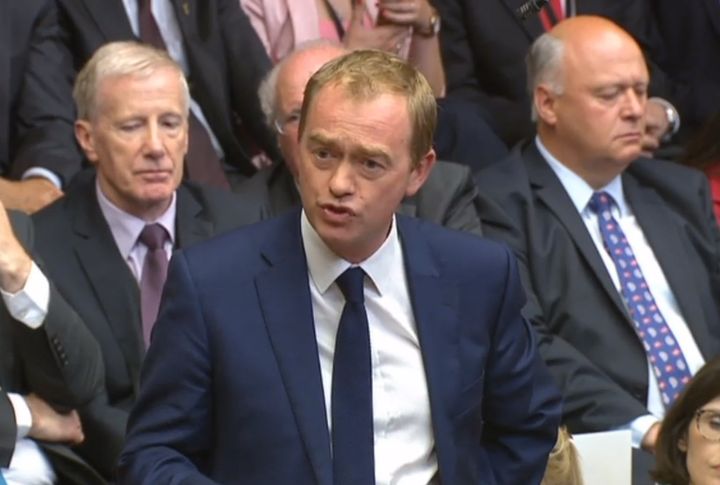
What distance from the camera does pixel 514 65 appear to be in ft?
18.4

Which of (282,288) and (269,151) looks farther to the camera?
(269,151)

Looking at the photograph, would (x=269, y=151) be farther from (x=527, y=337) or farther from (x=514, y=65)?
(x=527, y=337)

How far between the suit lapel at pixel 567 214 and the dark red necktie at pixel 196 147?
873mm

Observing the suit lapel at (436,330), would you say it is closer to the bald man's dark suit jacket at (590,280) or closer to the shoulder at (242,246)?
the shoulder at (242,246)

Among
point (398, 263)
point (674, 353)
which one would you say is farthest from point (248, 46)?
point (398, 263)

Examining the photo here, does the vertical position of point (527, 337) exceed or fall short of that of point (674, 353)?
it exceeds it

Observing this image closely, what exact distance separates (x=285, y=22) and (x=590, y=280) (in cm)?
130

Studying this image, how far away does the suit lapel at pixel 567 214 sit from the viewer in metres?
4.65

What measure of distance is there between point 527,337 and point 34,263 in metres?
1.18

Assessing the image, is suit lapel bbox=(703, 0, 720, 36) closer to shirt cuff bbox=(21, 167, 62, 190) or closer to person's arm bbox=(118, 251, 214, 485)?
shirt cuff bbox=(21, 167, 62, 190)

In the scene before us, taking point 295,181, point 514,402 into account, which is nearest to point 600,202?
point 295,181

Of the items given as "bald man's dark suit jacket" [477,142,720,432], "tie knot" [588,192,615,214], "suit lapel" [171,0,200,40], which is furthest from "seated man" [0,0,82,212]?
"tie knot" [588,192,615,214]

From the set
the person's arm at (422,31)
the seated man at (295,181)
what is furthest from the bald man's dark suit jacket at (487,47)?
the seated man at (295,181)

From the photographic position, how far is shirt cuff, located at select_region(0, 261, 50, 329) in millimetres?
3682
